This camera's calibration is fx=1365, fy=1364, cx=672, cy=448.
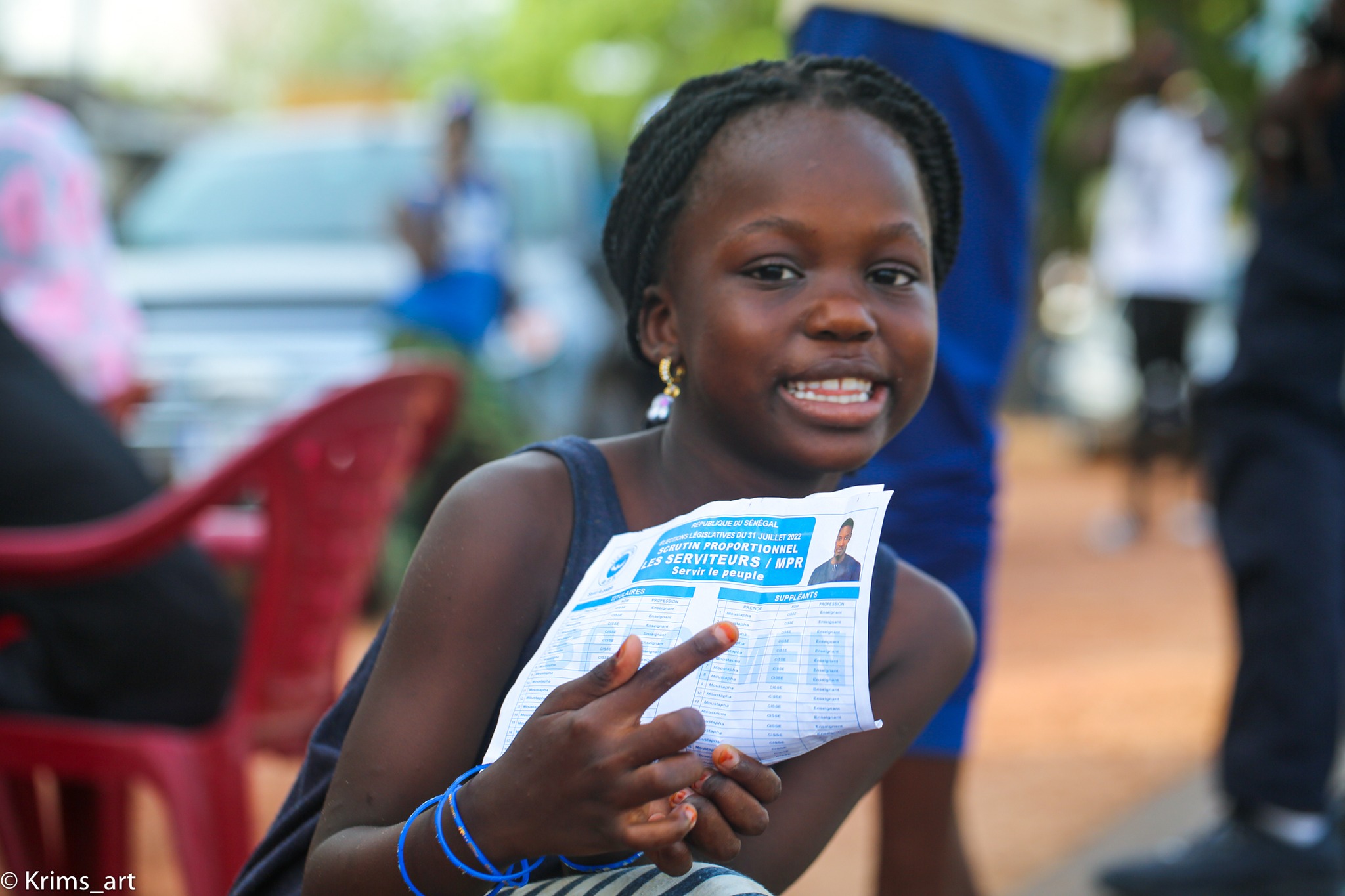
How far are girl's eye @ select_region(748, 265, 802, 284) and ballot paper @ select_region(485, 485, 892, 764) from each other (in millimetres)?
331

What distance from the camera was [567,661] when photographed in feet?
3.96

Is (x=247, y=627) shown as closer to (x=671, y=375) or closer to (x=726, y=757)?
(x=671, y=375)

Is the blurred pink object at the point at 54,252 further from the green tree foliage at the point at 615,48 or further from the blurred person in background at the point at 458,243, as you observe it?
the green tree foliage at the point at 615,48

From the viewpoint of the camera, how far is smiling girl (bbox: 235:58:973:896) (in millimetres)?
1241

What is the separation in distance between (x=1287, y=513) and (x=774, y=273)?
1867 millimetres

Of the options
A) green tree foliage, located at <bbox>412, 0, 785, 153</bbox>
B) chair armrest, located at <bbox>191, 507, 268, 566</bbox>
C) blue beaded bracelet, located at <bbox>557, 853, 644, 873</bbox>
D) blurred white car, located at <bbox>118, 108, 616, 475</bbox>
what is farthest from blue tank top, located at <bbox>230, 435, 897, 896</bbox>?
green tree foliage, located at <bbox>412, 0, 785, 153</bbox>

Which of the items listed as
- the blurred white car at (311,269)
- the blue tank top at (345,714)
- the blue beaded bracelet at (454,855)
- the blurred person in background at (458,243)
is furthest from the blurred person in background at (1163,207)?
the blue beaded bracelet at (454,855)

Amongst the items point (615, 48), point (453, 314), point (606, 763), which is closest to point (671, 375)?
point (606, 763)

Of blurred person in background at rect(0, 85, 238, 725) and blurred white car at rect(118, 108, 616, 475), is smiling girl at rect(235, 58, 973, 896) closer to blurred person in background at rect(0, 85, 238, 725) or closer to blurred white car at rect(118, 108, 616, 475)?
blurred person in background at rect(0, 85, 238, 725)

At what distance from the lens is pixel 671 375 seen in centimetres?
157

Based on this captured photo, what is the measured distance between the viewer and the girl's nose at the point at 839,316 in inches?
56.0

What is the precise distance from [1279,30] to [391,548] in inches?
129

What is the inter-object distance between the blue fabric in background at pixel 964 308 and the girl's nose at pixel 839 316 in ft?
2.00

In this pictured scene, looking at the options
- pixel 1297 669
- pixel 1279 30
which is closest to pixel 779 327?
pixel 1297 669
